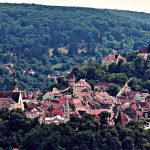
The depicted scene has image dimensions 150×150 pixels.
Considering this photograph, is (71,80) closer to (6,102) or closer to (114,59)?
(114,59)

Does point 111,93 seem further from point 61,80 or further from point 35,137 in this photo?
point 35,137

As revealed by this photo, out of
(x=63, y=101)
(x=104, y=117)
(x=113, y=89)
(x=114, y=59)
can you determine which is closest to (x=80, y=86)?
(x=113, y=89)

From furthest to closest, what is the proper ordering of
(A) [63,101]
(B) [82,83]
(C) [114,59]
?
1. (C) [114,59]
2. (B) [82,83]
3. (A) [63,101]

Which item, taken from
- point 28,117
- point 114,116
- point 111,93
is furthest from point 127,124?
point 111,93

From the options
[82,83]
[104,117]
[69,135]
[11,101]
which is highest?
[104,117]

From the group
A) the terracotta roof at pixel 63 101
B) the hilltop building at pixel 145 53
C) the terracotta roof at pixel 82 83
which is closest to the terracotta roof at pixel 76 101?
the terracotta roof at pixel 63 101

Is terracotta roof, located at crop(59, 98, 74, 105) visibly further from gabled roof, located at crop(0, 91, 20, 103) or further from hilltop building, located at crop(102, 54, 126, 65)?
hilltop building, located at crop(102, 54, 126, 65)
